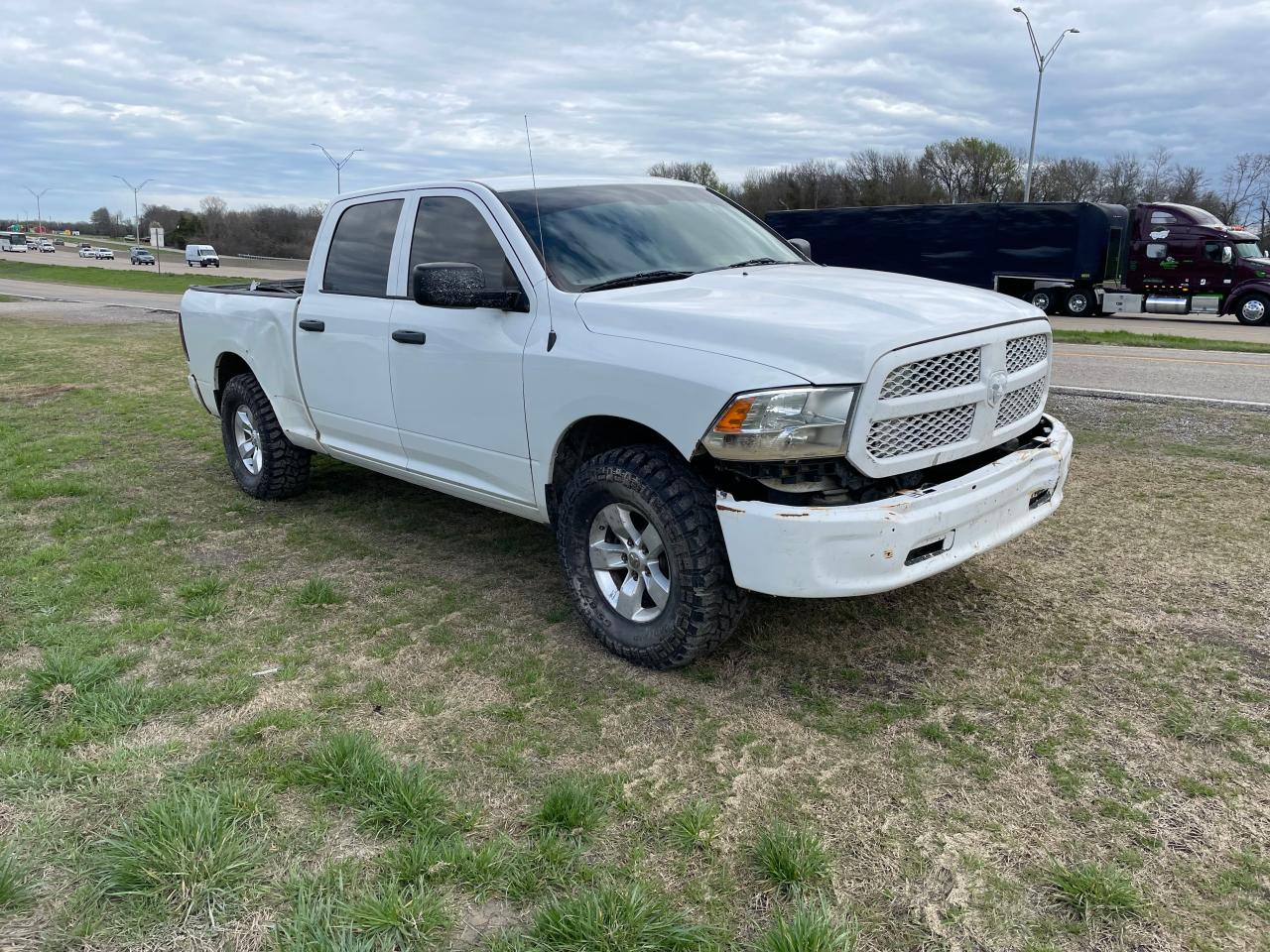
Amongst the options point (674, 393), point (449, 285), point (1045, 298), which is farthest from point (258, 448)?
point (1045, 298)

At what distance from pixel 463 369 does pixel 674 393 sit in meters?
1.33

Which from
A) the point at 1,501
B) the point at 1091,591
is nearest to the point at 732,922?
the point at 1091,591

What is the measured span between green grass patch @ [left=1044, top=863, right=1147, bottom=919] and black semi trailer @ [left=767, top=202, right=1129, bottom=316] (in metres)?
21.1

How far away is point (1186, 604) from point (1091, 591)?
0.38m

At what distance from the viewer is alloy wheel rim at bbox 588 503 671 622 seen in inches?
146

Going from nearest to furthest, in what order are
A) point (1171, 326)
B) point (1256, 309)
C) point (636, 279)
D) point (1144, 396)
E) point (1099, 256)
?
point (636, 279)
point (1144, 396)
point (1171, 326)
point (1256, 309)
point (1099, 256)

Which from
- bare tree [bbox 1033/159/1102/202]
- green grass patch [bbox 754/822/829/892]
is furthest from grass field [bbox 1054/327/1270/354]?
bare tree [bbox 1033/159/1102/202]

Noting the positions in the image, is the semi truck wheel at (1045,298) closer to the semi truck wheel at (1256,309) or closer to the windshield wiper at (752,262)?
the semi truck wheel at (1256,309)

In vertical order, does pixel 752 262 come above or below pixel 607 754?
above

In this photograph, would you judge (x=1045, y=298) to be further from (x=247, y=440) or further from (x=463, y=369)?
(x=463, y=369)

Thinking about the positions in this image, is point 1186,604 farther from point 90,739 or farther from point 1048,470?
point 90,739

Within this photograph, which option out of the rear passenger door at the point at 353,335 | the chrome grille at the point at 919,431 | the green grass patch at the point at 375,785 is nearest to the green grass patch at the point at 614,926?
the green grass patch at the point at 375,785

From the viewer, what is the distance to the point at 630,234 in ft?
14.5

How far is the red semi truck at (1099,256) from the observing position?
885 inches
